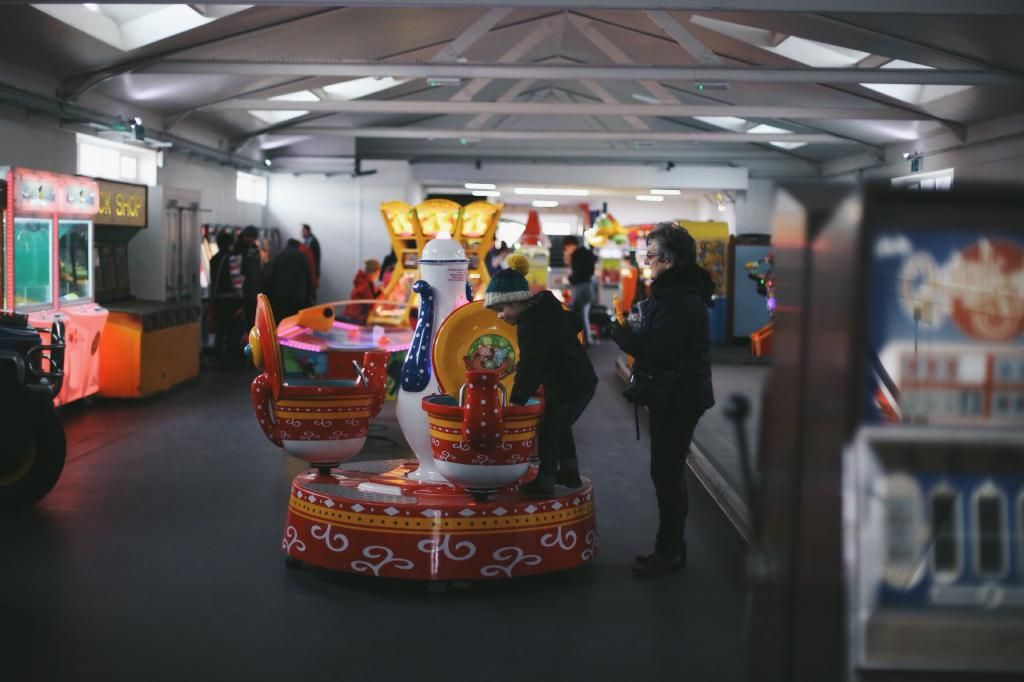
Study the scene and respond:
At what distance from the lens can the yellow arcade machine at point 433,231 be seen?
39.5 feet

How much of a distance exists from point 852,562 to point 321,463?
4001 mm

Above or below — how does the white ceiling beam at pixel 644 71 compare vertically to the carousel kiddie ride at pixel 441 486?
above

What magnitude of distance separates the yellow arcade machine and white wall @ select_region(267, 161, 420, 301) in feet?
29.4

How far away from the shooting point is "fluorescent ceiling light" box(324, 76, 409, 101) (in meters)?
A: 17.0

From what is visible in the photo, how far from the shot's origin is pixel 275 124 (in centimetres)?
1867

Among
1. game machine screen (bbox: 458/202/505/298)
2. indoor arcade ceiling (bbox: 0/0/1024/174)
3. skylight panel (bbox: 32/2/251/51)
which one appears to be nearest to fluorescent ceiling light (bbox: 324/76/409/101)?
indoor arcade ceiling (bbox: 0/0/1024/174)

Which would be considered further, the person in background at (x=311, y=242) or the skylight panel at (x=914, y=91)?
the person in background at (x=311, y=242)

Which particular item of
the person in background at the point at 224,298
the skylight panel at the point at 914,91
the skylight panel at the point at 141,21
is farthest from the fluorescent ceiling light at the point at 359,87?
the skylight panel at the point at 914,91

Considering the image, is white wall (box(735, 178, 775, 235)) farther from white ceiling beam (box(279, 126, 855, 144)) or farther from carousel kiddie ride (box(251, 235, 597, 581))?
carousel kiddie ride (box(251, 235, 597, 581))

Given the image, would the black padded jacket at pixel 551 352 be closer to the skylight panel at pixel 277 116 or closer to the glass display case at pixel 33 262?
the glass display case at pixel 33 262

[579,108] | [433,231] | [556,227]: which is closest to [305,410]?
[433,231]

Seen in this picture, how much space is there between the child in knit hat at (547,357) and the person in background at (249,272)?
345 inches

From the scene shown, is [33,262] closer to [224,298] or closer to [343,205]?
[224,298]

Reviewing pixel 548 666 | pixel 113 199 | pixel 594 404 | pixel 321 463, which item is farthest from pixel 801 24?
pixel 548 666
